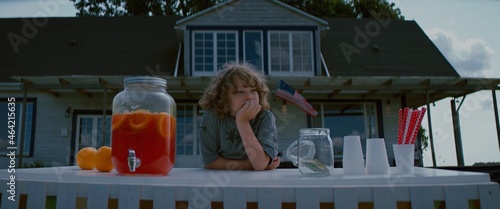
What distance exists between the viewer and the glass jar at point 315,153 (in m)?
1.55

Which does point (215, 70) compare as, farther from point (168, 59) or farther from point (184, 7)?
point (184, 7)

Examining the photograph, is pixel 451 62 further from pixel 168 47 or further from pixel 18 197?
pixel 18 197

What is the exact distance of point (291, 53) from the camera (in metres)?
11.6

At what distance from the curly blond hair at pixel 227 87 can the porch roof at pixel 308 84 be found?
749 centimetres

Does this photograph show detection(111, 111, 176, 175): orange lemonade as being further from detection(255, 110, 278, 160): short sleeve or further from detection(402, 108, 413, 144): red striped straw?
detection(402, 108, 413, 144): red striped straw

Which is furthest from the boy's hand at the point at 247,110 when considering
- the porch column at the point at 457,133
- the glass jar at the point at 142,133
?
the porch column at the point at 457,133

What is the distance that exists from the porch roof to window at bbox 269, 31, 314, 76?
65 centimetres

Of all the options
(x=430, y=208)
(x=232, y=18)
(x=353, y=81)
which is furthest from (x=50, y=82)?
(x=430, y=208)

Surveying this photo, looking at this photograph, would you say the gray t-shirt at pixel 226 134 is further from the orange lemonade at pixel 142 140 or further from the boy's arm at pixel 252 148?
the orange lemonade at pixel 142 140

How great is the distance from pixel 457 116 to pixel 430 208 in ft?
41.3

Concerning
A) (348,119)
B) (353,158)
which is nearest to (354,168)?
(353,158)

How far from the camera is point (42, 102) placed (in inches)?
461

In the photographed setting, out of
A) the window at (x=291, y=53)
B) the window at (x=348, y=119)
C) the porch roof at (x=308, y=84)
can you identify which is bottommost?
the window at (x=348, y=119)

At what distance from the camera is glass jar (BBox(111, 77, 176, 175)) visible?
4.83ft
